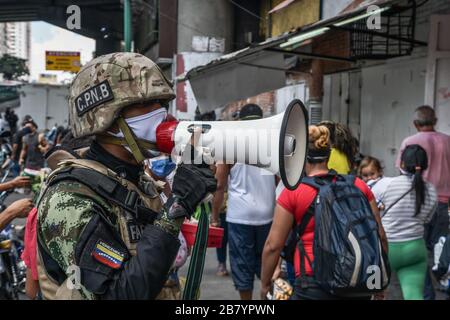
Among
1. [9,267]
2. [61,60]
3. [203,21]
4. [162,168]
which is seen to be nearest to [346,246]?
[162,168]

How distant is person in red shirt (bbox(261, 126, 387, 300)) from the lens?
3268mm

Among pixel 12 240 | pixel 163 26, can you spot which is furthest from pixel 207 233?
pixel 163 26

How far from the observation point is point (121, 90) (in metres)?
2.10

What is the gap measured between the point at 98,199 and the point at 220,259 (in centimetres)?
528

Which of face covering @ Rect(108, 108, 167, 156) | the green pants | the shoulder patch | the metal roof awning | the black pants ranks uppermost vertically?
the metal roof awning

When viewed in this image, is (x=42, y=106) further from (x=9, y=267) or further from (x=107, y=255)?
(x=107, y=255)

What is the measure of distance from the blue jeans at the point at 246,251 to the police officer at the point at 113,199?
3.30 m

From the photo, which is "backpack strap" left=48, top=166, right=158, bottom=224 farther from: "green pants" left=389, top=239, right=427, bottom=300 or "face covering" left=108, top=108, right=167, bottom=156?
"green pants" left=389, top=239, right=427, bottom=300

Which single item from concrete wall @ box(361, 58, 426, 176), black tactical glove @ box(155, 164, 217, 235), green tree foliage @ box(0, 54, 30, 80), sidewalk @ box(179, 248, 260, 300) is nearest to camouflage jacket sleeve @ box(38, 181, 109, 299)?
black tactical glove @ box(155, 164, 217, 235)

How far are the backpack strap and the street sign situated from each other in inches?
1168

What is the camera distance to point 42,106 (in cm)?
3512

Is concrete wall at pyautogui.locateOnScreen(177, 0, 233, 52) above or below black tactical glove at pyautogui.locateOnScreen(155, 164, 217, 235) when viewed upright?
above

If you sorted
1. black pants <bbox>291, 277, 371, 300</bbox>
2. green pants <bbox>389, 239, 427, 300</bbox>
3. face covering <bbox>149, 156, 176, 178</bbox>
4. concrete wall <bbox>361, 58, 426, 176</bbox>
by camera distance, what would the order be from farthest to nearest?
concrete wall <bbox>361, 58, 426, 176</bbox>
green pants <bbox>389, 239, 427, 300</bbox>
face covering <bbox>149, 156, 176, 178</bbox>
black pants <bbox>291, 277, 371, 300</bbox>

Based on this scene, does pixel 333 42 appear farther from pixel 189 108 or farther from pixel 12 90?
pixel 12 90
